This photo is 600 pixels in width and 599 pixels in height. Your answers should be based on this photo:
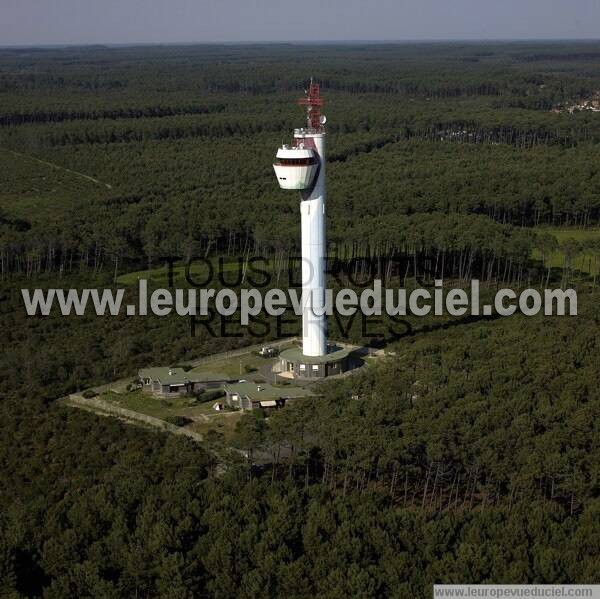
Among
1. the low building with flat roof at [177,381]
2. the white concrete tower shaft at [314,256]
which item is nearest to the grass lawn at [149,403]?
the low building with flat roof at [177,381]

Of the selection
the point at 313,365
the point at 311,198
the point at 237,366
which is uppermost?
the point at 311,198

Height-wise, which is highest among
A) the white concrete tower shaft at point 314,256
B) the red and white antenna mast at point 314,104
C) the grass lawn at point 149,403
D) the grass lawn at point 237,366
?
the red and white antenna mast at point 314,104

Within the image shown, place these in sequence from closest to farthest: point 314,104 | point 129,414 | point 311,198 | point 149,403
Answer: point 314,104, point 129,414, point 311,198, point 149,403

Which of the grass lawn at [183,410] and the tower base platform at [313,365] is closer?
the grass lawn at [183,410]

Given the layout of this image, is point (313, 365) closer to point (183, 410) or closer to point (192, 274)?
point (183, 410)

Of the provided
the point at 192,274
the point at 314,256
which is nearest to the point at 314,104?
the point at 314,256

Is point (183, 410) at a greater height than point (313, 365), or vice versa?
point (313, 365)

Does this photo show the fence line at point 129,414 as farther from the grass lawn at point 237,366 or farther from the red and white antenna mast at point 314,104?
the red and white antenna mast at point 314,104

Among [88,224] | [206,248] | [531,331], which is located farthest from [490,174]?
[531,331]
